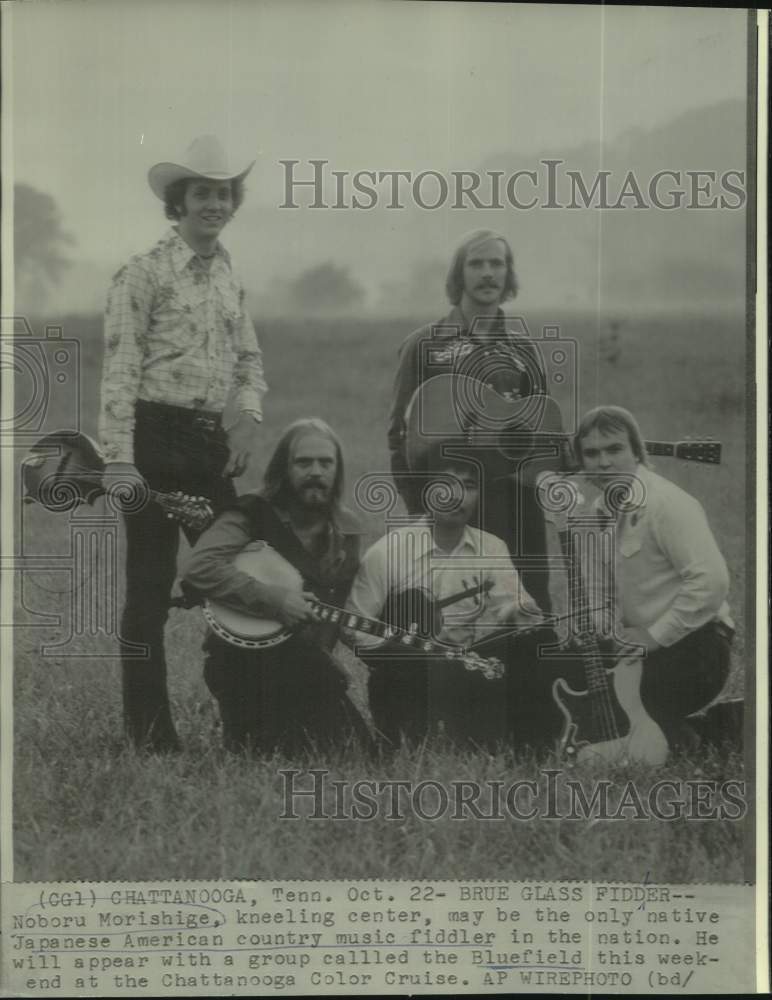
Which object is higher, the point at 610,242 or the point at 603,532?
the point at 610,242

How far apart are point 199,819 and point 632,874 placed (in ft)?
5.56

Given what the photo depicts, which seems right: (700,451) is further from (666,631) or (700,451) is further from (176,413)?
(176,413)

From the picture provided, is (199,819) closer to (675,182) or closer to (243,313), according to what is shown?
(243,313)

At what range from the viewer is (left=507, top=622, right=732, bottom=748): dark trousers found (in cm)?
467

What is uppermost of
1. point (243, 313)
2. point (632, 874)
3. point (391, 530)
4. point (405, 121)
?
point (405, 121)

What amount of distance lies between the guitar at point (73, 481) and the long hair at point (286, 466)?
0.83 ft

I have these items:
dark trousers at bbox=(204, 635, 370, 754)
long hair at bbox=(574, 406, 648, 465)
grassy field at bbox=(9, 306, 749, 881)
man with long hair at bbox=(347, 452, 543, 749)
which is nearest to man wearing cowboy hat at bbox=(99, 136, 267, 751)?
grassy field at bbox=(9, 306, 749, 881)

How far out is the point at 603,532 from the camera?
469 cm

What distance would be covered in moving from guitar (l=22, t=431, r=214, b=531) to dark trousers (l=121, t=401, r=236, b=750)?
1.5 inches

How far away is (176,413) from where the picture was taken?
4648 mm

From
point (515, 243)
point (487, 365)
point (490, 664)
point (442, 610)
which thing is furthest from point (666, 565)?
point (515, 243)

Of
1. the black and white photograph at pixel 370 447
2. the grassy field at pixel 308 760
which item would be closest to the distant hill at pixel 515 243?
the black and white photograph at pixel 370 447

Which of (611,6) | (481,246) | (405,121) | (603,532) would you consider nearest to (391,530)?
(603,532)

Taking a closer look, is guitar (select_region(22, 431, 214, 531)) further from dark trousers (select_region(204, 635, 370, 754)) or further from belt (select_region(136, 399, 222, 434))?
dark trousers (select_region(204, 635, 370, 754))
